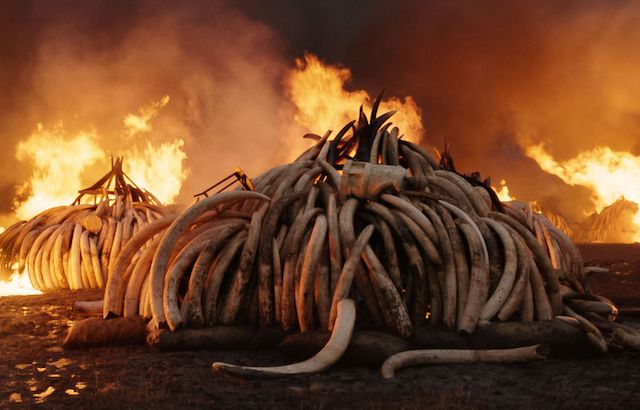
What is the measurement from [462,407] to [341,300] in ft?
6.20

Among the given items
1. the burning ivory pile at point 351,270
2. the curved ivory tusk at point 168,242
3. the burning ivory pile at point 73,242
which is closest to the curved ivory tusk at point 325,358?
the burning ivory pile at point 351,270

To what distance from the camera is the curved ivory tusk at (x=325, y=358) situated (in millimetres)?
4555

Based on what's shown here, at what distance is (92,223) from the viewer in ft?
42.9

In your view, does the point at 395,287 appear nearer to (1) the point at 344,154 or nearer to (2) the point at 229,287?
(2) the point at 229,287

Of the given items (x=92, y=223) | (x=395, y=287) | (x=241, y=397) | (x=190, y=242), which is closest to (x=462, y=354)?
(x=395, y=287)

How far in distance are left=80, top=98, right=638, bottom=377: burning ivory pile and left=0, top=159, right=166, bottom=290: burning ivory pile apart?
21.2ft

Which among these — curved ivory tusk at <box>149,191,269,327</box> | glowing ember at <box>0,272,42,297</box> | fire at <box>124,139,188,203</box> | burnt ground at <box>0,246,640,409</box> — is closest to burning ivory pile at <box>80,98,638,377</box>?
curved ivory tusk at <box>149,191,269,327</box>

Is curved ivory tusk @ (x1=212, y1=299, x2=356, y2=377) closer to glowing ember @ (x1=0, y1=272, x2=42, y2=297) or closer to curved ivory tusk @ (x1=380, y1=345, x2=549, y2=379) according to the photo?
curved ivory tusk @ (x1=380, y1=345, x2=549, y2=379)

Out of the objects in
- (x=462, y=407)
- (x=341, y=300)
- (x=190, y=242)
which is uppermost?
(x=190, y=242)

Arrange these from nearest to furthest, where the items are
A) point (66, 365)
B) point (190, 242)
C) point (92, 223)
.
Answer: point (66, 365) < point (190, 242) < point (92, 223)

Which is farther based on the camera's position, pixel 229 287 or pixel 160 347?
pixel 229 287

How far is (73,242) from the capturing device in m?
12.9

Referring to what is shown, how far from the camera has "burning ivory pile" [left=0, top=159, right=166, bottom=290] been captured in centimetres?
1267

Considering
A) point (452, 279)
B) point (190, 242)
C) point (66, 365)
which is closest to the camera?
point (66, 365)
